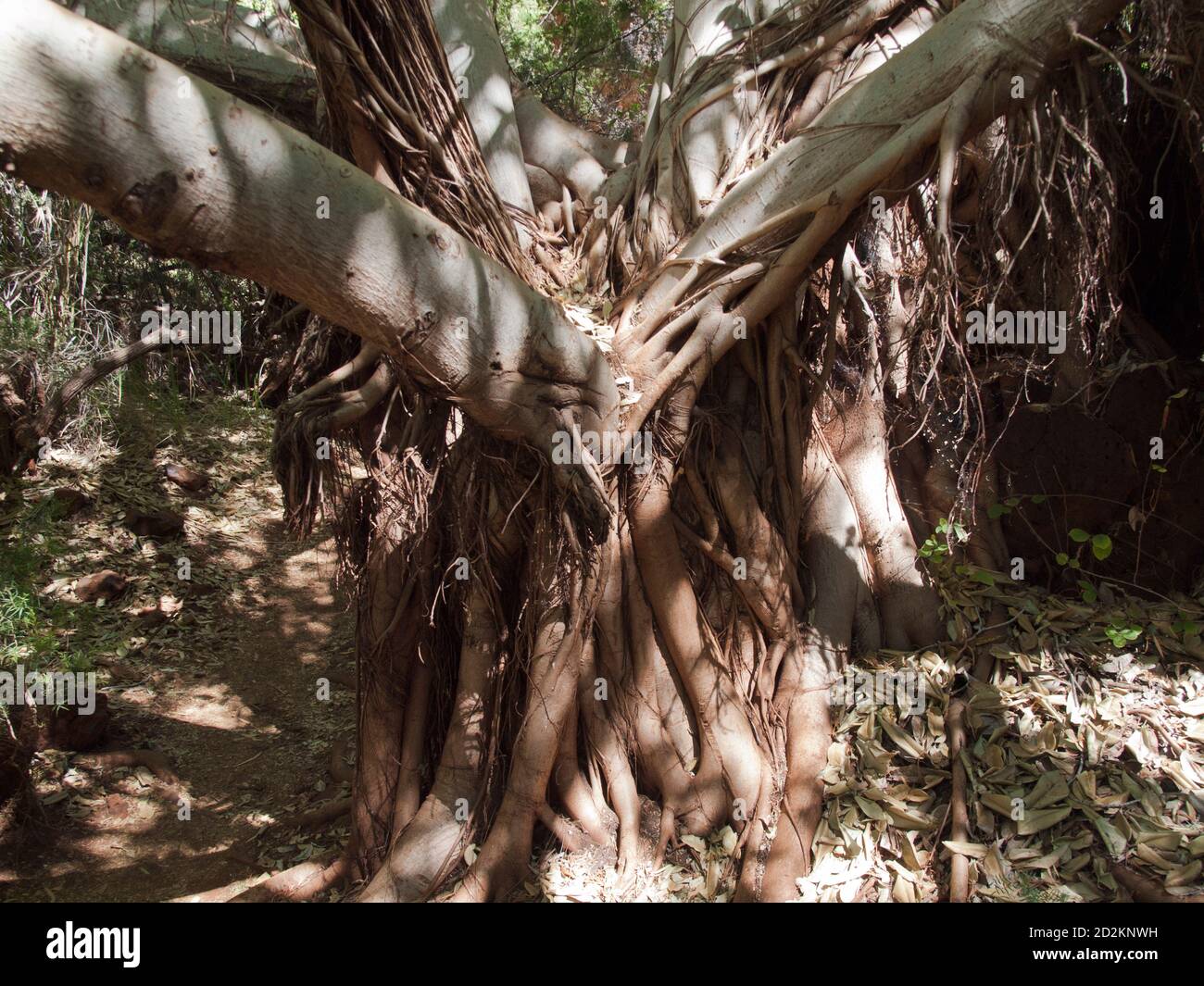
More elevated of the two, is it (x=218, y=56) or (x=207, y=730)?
(x=218, y=56)

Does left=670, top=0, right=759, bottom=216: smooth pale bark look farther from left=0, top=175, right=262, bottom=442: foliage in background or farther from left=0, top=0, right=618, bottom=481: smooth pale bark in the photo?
left=0, top=175, right=262, bottom=442: foliage in background

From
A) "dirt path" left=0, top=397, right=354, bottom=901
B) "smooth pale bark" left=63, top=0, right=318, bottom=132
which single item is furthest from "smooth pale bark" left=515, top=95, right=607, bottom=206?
"dirt path" left=0, top=397, right=354, bottom=901

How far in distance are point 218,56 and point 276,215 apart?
265cm

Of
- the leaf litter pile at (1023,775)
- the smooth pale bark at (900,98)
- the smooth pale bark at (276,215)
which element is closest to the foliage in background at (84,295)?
the smooth pale bark at (276,215)

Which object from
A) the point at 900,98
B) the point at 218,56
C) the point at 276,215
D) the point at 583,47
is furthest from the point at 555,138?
the point at 276,215

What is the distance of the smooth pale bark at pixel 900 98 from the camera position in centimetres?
274

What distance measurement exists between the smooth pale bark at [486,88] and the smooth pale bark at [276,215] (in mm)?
1554

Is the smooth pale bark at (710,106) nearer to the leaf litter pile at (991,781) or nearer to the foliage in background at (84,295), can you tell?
the leaf litter pile at (991,781)

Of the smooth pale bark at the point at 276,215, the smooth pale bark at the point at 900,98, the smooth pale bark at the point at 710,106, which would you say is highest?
the smooth pale bark at the point at 710,106

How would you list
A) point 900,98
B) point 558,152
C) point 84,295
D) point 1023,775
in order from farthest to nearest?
point 84,295, point 558,152, point 1023,775, point 900,98

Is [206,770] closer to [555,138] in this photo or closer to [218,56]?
[218,56]

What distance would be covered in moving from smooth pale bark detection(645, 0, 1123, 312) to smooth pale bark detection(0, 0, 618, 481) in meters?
0.73

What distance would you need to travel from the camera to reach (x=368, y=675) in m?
3.76

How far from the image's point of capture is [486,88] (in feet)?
13.6
